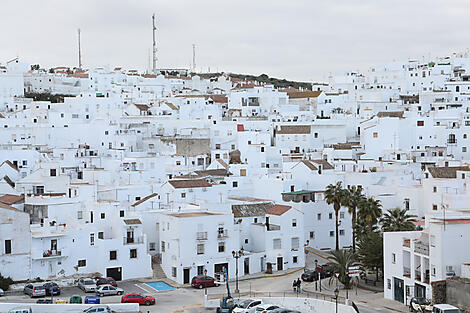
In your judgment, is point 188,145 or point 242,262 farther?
point 188,145

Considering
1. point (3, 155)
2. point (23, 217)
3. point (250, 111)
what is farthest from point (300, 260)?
point (250, 111)

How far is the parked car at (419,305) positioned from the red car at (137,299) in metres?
12.4

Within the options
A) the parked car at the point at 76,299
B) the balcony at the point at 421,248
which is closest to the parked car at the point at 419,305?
the balcony at the point at 421,248

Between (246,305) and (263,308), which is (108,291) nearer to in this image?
(246,305)

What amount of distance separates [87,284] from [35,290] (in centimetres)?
301

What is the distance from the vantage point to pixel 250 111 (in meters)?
84.3

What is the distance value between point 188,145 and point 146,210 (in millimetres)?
23947

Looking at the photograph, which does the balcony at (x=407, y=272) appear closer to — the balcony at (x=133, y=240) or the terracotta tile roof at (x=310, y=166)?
the balcony at (x=133, y=240)

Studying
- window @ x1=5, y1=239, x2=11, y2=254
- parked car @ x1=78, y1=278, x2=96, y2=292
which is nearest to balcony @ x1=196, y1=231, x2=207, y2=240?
parked car @ x1=78, y1=278, x2=96, y2=292

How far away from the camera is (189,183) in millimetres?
51625

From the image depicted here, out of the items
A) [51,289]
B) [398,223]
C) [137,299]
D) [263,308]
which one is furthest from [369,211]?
[51,289]

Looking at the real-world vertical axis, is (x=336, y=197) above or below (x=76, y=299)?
above

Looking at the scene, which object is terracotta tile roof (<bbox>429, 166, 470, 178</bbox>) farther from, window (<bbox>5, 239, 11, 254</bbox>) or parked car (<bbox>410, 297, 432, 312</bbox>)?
window (<bbox>5, 239, 11, 254</bbox>)

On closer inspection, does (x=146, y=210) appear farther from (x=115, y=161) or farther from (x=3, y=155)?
(x=3, y=155)
